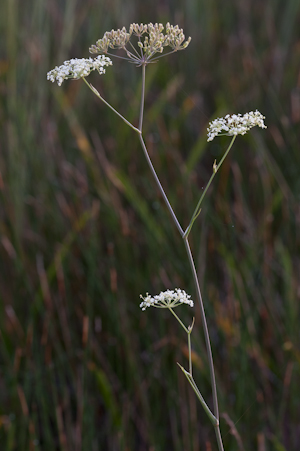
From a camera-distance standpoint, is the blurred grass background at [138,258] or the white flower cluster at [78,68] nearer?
the white flower cluster at [78,68]

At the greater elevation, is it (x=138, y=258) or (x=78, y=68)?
(x=138, y=258)

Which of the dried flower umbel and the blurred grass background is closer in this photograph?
the dried flower umbel

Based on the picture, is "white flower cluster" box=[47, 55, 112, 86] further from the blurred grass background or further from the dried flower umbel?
the blurred grass background

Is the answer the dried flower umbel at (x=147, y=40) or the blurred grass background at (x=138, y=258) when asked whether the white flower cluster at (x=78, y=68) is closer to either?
the dried flower umbel at (x=147, y=40)

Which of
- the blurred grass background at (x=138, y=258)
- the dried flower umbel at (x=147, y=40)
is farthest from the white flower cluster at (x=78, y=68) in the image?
the blurred grass background at (x=138, y=258)

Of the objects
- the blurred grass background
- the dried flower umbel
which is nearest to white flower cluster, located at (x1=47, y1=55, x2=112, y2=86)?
the dried flower umbel

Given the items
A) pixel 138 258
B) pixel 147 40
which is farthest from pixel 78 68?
pixel 138 258

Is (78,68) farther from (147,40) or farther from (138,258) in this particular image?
(138,258)

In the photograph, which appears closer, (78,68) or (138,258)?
(78,68)

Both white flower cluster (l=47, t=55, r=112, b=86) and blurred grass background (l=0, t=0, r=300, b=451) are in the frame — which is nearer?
white flower cluster (l=47, t=55, r=112, b=86)

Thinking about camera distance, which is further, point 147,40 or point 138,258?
point 138,258
